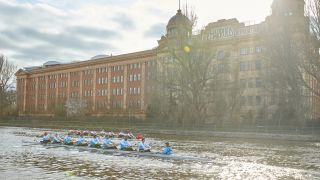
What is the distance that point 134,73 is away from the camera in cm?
12162

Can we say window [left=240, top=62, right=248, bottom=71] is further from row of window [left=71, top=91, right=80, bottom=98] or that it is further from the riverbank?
row of window [left=71, top=91, right=80, bottom=98]

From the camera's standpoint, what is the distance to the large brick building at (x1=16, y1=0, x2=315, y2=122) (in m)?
76.6

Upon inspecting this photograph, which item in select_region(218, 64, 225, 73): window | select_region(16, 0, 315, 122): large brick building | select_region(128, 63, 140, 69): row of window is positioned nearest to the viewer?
select_region(218, 64, 225, 73): window

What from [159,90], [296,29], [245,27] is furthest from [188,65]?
[245,27]

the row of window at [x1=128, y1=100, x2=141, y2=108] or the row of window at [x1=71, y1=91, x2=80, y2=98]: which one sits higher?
the row of window at [x1=71, y1=91, x2=80, y2=98]

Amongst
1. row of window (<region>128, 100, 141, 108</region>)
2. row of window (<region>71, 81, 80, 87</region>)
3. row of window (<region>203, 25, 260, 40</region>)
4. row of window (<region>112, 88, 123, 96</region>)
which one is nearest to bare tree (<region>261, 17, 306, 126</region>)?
row of window (<region>203, 25, 260, 40</region>)

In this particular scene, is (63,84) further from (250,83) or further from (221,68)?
(221,68)

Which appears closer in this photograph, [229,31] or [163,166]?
[163,166]

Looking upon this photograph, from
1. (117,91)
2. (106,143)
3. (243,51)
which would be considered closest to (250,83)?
(243,51)

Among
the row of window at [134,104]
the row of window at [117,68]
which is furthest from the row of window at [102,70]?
the row of window at [134,104]

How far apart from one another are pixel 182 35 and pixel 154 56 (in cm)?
4357

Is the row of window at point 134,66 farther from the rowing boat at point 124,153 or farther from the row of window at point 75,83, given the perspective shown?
the rowing boat at point 124,153

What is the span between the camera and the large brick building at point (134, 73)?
76.6m

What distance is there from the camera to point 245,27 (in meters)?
90.8
